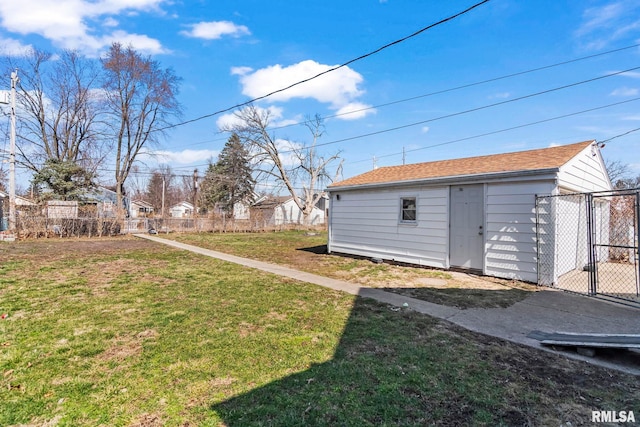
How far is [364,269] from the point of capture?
8359mm

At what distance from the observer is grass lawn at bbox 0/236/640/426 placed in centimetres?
221

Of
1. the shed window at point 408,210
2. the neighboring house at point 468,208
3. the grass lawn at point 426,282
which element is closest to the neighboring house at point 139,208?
the grass lawn at point 426,282

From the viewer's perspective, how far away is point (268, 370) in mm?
2826

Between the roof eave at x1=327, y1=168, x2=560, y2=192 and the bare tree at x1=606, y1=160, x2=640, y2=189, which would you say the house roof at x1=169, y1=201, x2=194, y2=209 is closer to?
the roof eave at x1=327, y1=168, x2=560, y2=192

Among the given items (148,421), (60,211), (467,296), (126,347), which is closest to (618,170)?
(467,296)

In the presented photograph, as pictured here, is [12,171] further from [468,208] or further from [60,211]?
[468,208]

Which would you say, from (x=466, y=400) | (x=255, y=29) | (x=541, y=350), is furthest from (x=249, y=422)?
(x=255, y=29)

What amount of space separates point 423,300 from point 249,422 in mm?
3942

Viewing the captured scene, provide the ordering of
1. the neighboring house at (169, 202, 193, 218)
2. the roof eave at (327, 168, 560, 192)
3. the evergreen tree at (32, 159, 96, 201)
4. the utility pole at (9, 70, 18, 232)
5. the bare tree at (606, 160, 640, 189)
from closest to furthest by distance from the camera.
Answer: the roof eave at (327, 168, 560, 192) < the utility pole at (9, 70, 18, 232) < the evergreen tree at (32, 159, 96, 201) < the bare tree at (606, 160, 640, 189) < the neighboring house at (169, 202, 193, 218)

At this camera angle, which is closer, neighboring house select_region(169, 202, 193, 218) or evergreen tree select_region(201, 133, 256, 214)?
evergreen tree select_region(201, 133, 256, 214)

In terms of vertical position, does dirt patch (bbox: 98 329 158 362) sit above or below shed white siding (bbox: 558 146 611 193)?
below

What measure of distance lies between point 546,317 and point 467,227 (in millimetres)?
3435

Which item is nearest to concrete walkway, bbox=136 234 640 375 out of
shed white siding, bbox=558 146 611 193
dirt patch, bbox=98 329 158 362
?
shed white siding, bbox=558 146 611 193

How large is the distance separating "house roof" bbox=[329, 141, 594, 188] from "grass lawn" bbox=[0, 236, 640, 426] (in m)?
4.69
